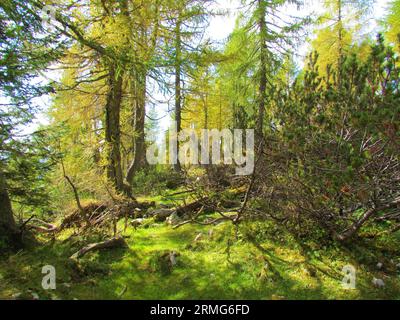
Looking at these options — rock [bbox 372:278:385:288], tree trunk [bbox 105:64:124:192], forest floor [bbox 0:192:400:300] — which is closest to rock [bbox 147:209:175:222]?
tree trunk [bbox 105:64:124:192]

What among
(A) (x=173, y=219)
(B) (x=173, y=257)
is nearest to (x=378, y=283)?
(B) (x=173, y=257)

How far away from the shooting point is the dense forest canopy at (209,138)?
150 inches

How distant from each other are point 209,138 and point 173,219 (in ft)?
16.9

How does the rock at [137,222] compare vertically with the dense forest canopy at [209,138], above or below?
below

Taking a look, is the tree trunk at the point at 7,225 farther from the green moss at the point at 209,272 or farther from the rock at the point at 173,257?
the rock at the point at 173,257

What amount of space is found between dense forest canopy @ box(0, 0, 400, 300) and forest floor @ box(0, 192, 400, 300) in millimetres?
330

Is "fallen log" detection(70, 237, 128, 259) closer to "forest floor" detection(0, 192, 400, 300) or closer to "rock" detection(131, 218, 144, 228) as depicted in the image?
"forest floor" detection(0, 192, 400, 300)

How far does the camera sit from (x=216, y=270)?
14.6 feet

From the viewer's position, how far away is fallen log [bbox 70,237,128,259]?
491 centimetres

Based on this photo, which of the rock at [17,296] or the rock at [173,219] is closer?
the rock at [17,296]

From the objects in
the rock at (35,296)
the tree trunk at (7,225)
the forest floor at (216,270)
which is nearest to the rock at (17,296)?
the forest floor at (216,270)

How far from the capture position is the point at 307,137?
4441 mm

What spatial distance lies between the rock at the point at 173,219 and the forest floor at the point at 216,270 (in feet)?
5.60
